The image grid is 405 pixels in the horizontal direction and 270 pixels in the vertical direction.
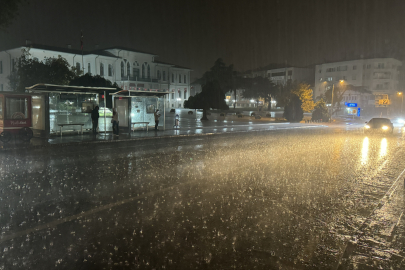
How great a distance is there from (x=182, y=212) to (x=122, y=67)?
65.3 metres

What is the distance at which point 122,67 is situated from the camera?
2621 inches

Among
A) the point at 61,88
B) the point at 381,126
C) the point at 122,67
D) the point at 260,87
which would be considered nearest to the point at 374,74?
the point at 260,87

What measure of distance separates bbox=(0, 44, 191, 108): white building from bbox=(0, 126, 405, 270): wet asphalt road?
45274 millimetres

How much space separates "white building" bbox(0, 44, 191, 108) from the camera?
55.3 metres

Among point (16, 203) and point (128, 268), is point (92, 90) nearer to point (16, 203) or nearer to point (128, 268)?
point (16, 203)

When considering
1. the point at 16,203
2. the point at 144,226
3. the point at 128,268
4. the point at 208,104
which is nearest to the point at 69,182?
the point at 16,203

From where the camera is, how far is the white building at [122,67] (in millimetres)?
55344

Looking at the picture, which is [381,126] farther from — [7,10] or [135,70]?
[135,70]

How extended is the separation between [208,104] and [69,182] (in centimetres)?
3201

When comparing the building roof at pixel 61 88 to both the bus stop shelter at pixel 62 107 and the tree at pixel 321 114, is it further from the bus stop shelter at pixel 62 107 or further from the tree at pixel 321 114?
the tree at pixel 321 114

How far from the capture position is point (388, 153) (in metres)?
14.1

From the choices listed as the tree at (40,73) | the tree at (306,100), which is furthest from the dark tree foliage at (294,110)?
the tree at (40,73)

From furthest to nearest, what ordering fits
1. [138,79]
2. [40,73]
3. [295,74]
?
[295,74] → [138,79] → [40,73]

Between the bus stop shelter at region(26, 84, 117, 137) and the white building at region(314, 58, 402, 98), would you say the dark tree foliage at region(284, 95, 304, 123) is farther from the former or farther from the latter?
the white building at region(314, 58, 402, 98)
